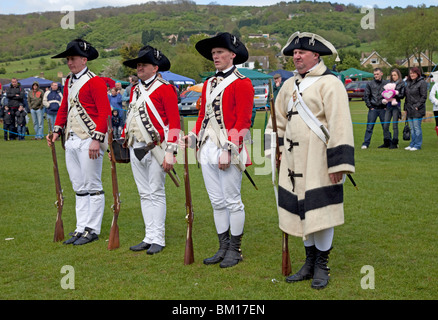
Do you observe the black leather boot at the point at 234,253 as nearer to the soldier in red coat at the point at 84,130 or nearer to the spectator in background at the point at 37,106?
the soldier in red coat at the point at 84,130

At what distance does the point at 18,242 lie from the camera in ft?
24.2

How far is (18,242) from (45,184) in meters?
4.49

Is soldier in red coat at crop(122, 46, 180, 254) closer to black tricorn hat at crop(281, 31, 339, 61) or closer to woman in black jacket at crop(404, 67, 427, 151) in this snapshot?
black tricorn hat at crop(281, 31, 339, 61)

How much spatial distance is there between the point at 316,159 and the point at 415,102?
36.0 ft

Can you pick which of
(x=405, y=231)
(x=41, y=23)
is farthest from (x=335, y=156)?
(x=41, y=23)

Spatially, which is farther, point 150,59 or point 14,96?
point 14,96

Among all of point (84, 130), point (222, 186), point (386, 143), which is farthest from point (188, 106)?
point (222, 186)

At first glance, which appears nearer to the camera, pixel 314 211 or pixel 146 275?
pixel 314 211

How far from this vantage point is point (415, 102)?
15180 mm

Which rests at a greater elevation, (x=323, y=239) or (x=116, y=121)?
(x=116, y=121)

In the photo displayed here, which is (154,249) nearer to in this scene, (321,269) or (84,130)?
(84,130)

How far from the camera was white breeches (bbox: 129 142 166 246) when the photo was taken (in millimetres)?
6750
